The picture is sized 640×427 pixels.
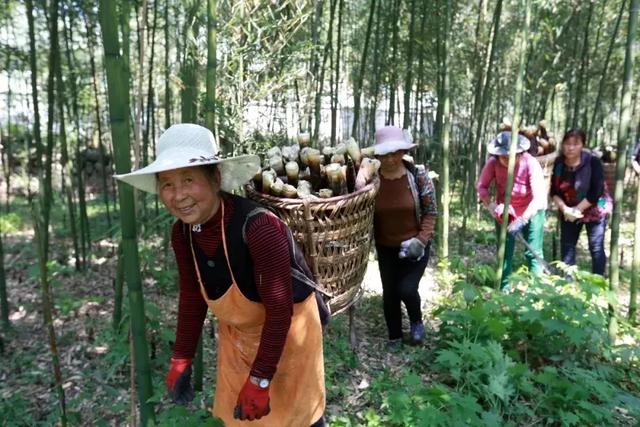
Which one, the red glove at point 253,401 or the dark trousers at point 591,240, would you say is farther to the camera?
the dark trousers at point 591,240

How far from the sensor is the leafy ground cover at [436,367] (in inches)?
96.1

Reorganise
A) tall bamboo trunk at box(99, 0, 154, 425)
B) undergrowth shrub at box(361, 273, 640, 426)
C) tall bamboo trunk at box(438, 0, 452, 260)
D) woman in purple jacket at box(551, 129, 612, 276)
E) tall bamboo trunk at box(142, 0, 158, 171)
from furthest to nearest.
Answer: tall bamboo trunk at box(142, 0, 158, 171) < woman in purple jacket at box(551, 129, 612, 276) < tall bamboo trunk at box(438, 0, 452, 260) < undergrowth shrub at box(361, 273, 640, 426) < tall bamboo trunk at box(99, 0, 154, 425)

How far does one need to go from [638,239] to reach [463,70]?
5.97 meters

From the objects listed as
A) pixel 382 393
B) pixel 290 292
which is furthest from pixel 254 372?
pixel 382 393

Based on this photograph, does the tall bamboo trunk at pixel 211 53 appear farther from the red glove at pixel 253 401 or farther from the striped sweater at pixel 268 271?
the red glove at pixel 253 401

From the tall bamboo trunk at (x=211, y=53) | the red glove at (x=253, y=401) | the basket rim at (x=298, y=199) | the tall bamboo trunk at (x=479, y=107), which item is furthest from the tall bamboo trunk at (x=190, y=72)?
the tall bamboo trunk at (x=479, y=107)

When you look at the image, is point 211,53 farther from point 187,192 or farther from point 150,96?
point 150,96

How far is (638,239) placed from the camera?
2.90 metres

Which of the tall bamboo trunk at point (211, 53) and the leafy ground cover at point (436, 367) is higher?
the tall bamboo trunk at point (211, 53)

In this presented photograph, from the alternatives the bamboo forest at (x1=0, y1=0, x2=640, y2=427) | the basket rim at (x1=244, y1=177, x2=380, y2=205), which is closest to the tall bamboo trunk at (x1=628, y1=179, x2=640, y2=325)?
the bamboo forest at (x1=0, y1=0, x2=640, y2=427)

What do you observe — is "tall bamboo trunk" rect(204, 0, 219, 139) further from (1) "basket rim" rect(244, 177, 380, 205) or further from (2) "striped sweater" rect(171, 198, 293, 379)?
(2) "striped sweater" rect(171, 198, 293, 379)

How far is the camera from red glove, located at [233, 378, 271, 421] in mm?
1569

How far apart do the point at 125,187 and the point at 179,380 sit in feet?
2.40

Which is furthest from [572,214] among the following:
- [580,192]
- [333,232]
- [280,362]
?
[280,362]
